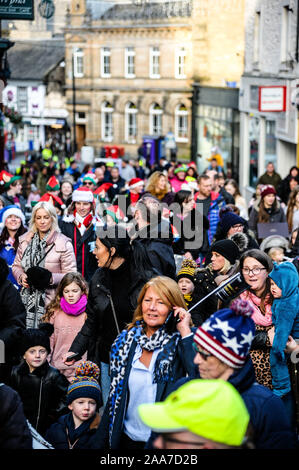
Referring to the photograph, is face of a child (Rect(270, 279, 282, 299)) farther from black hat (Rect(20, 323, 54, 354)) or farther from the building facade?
the building facade

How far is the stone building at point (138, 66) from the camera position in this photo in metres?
43.3

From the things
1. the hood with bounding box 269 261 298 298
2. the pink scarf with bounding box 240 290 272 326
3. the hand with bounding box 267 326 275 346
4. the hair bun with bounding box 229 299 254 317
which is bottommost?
the hand with bounding box 267 326 275 346

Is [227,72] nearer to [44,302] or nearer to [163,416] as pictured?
[44,302]

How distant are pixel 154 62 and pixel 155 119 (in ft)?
12.7

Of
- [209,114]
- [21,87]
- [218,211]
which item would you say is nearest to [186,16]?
[209,114]

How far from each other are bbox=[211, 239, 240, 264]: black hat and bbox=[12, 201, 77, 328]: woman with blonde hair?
1544 mm

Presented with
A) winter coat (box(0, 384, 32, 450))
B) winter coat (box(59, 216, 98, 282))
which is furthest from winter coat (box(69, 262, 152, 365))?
winter coat (box(59, 216, 98, 282))

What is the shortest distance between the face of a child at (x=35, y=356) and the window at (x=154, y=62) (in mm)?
46217

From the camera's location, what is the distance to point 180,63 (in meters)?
49.5

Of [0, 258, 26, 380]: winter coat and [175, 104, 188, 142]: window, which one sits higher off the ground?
[0, 258, 26, 380]: winter coat

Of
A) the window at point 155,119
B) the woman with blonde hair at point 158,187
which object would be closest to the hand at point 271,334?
the woman with blonde hair at point 158,187

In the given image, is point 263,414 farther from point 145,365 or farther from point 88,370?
point 88,370

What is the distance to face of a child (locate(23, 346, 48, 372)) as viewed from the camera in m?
6.03

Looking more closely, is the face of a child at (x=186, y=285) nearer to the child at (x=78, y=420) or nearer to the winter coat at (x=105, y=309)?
the winter coat at (x=105, y=309)
